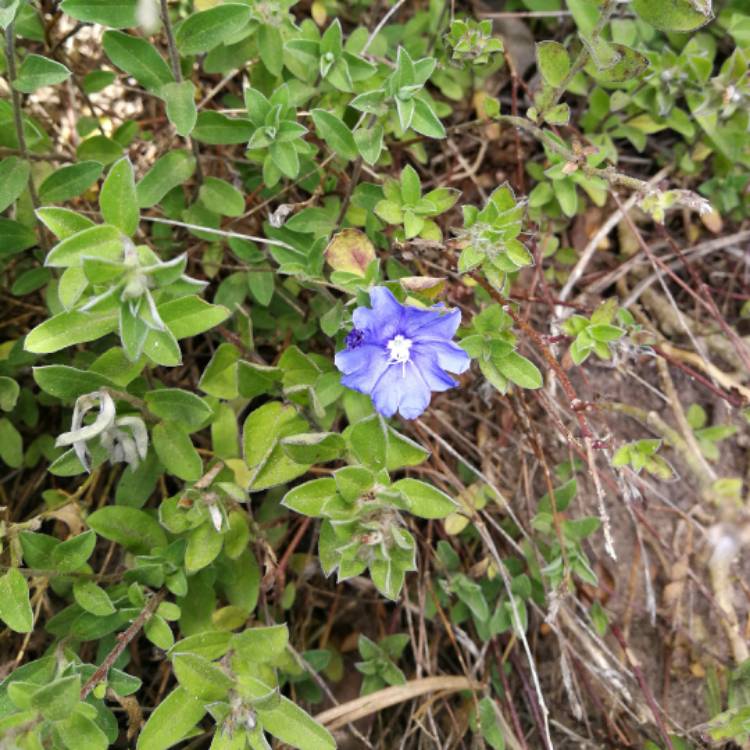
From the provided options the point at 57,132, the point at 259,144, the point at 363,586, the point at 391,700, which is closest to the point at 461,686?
the point at 391,700

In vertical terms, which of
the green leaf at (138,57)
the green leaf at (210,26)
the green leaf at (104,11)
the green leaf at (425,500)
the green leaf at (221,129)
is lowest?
the green leaf at (425,500)

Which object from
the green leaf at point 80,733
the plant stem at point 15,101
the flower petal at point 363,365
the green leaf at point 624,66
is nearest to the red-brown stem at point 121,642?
the green leaf at point 80,733

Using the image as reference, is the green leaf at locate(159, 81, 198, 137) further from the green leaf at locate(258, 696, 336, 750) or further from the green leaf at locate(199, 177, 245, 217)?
the green leaf at locate(258, 696, 336, 750)

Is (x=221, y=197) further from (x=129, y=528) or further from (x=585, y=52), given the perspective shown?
(x=585, y=52)

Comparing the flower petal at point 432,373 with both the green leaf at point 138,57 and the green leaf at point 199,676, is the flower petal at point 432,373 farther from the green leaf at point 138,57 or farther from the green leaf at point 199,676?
the green leaf at point 138,57

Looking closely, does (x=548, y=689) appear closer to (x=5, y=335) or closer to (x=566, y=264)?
(x=566, y=264)

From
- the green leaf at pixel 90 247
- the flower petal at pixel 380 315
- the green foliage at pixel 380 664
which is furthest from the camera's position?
the green foliage at pixel 380 664
